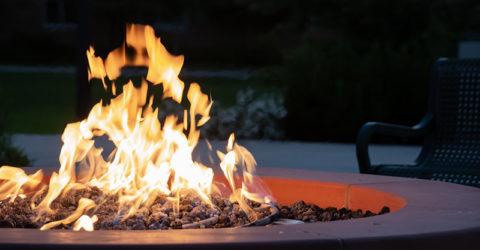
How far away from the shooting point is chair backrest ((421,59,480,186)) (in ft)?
18.2

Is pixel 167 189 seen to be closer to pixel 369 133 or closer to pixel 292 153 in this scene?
pixel 369 133

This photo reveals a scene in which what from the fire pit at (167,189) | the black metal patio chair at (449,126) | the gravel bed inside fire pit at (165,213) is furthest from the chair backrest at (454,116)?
the gravel bed inside fire pit at (165,213)

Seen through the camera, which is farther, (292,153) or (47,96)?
(47,96)

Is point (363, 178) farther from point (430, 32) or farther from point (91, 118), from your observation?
point (430, 32)

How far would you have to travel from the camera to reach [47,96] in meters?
21.4

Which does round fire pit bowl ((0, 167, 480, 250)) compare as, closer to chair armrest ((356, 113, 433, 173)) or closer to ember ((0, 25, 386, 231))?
ember ((0, 25, 386, 231))

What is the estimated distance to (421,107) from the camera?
39.6 feet

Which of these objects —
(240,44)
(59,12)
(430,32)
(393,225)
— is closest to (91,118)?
(393,225)

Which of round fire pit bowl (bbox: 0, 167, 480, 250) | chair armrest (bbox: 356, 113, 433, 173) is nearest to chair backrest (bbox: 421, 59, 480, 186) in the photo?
chair armrest (bbox: 356, 113, 433, 173)

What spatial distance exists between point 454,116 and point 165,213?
2.65 m

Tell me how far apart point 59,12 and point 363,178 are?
23315 mm

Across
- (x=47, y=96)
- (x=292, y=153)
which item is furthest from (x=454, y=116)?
(x=47, y=96)

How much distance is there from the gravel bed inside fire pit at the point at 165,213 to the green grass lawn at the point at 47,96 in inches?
339

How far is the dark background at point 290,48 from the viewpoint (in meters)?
12.2
